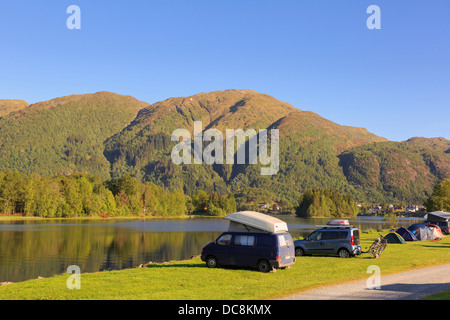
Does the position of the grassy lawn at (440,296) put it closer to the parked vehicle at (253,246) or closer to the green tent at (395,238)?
the parked vehicle at (253,246)

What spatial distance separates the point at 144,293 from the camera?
18531mm

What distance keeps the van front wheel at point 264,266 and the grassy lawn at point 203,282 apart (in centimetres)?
43

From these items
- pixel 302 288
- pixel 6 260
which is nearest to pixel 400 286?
pixel 302 288

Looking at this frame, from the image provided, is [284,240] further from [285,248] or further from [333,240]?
[333,240]

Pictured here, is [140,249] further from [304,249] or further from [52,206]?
[52,206]

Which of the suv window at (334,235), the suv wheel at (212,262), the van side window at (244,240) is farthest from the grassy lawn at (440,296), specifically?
the suv window at (334,235)

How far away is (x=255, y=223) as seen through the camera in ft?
85.0

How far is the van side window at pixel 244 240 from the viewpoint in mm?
25750

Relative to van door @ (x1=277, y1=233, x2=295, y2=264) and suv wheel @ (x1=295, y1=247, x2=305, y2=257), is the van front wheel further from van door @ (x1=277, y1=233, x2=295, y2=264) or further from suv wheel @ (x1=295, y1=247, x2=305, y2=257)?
suv wheel @ (x1=295, y1=247, x2=305, y2=257)

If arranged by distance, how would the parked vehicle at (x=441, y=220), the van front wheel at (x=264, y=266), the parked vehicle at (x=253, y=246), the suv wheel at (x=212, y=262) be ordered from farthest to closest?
the parked vehicle at (x=441, y=220), the suv wheel at (x=212, y=262), the van front wheel at (x=264, y=266), the parked vehicle at (x=253, y=246)

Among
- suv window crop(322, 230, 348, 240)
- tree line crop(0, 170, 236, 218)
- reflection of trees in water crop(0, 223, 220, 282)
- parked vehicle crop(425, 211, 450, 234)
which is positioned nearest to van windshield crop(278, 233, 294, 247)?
suv window crop(322, 230, 348, 240)

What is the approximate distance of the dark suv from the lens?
3441cm

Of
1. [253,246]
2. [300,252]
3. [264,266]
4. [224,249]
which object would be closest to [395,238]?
[300,252]
